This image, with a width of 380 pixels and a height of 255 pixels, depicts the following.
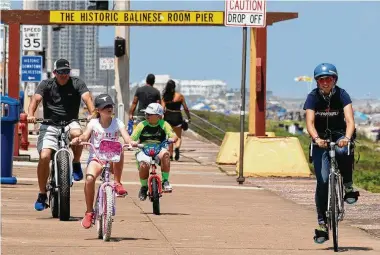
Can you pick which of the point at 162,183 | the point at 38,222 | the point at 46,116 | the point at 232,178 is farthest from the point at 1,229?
the point at 232,178

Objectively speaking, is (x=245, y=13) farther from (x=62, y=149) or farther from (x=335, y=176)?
(x=335, y=176)

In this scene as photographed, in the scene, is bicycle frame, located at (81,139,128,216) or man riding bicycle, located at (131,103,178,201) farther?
man riding bicycle, located at (131,103,178,201)

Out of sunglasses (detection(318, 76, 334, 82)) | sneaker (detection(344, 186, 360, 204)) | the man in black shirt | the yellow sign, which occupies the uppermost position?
the yellow sign

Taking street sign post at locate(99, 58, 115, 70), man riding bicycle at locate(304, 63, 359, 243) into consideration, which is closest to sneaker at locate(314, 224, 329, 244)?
man riding bicycle at locate(304, 63, 359, 243)

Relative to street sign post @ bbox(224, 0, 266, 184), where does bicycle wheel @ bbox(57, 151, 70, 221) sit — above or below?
below

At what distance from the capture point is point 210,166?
27938 millimetres

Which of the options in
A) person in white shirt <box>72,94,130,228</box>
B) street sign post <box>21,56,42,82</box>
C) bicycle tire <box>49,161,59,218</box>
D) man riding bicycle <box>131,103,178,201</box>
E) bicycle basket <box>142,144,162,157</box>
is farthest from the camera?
street sign post <box>21,56,42,82</box>

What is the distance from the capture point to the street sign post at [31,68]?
129ft

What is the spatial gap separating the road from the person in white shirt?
1.48 ft

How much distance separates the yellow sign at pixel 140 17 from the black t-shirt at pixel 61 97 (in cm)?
1002

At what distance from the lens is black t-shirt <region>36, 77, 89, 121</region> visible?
15.9 meters

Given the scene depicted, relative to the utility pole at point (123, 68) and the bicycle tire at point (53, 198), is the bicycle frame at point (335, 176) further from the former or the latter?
the utility pole at point (123, 68)

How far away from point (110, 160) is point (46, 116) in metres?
2.58

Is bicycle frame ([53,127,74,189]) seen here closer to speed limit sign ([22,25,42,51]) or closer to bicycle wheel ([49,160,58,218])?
bicycle wheel ([49,160,58,218])
